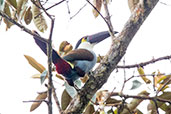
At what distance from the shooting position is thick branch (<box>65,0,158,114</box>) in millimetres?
2134

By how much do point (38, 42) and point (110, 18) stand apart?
72cm

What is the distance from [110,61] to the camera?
7.21ft

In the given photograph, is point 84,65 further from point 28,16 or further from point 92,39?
point 28,16

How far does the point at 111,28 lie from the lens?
241 cm

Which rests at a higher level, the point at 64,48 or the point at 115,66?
the point at 64,48

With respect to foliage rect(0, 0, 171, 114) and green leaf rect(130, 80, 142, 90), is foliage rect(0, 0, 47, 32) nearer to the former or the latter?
foliage rect(0, 0, 171, 114)

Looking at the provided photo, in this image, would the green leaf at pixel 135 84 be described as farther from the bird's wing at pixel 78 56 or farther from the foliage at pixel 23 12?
the foliage at pixel 23 12

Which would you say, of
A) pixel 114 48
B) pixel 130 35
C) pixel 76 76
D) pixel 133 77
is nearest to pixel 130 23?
pixel 130 35

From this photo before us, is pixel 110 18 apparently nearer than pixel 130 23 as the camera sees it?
No

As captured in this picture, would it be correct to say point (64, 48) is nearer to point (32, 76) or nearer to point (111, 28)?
point (32, 76)

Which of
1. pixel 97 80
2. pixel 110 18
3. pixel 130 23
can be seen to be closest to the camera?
pixel 97 80

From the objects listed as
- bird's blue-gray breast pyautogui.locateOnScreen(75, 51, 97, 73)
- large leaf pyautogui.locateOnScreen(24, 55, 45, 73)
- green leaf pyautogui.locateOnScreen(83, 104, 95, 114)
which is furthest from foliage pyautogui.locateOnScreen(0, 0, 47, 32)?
green leaf pyautogui.locateOnScreen(83, 104, 95, 114)

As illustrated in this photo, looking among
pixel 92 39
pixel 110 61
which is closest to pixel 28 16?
pixel 92 39

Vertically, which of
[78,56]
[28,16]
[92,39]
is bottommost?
[78,56]
